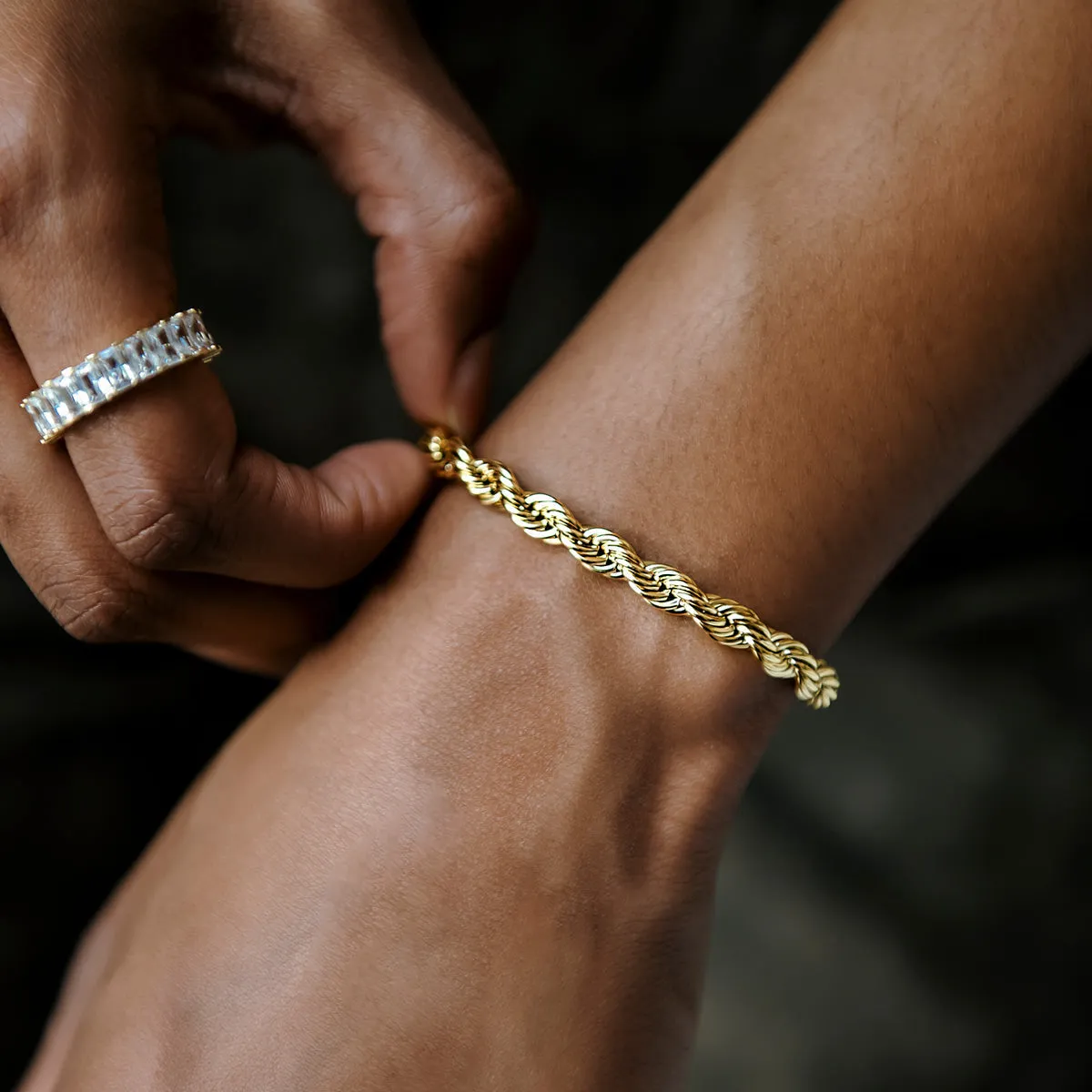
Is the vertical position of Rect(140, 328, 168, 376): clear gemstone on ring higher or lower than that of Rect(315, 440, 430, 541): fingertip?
higher

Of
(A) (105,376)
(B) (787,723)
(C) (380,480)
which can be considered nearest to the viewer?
(A) (105,376)

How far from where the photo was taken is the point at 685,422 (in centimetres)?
81

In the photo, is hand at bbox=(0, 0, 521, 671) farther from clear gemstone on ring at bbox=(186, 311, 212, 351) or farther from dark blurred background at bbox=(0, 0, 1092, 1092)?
dark blurred background at bbox=(0, 0, 1092, 1092)

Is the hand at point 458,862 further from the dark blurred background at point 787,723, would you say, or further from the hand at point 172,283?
the dark blurred background at point 787,723

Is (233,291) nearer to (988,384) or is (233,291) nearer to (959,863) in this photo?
(988,384)

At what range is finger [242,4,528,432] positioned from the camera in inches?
34.8

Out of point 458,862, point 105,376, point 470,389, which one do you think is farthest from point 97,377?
point 458,862

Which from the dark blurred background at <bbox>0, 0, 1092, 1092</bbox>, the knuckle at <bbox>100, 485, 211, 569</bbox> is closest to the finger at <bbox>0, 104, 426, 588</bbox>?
the knuckle at <bbox>100, 485, 211, 569</bbox>

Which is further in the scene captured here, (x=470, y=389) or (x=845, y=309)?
(x=470, y=389)

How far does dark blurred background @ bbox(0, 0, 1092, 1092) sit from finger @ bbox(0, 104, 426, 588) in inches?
14.7

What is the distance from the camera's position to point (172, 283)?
79 cm

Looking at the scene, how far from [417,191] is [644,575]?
0.36 meters

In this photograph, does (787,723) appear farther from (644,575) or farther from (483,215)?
(483,215)

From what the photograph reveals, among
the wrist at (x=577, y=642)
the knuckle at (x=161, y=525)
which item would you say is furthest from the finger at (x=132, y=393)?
the wrist at (x=577, y=642)
